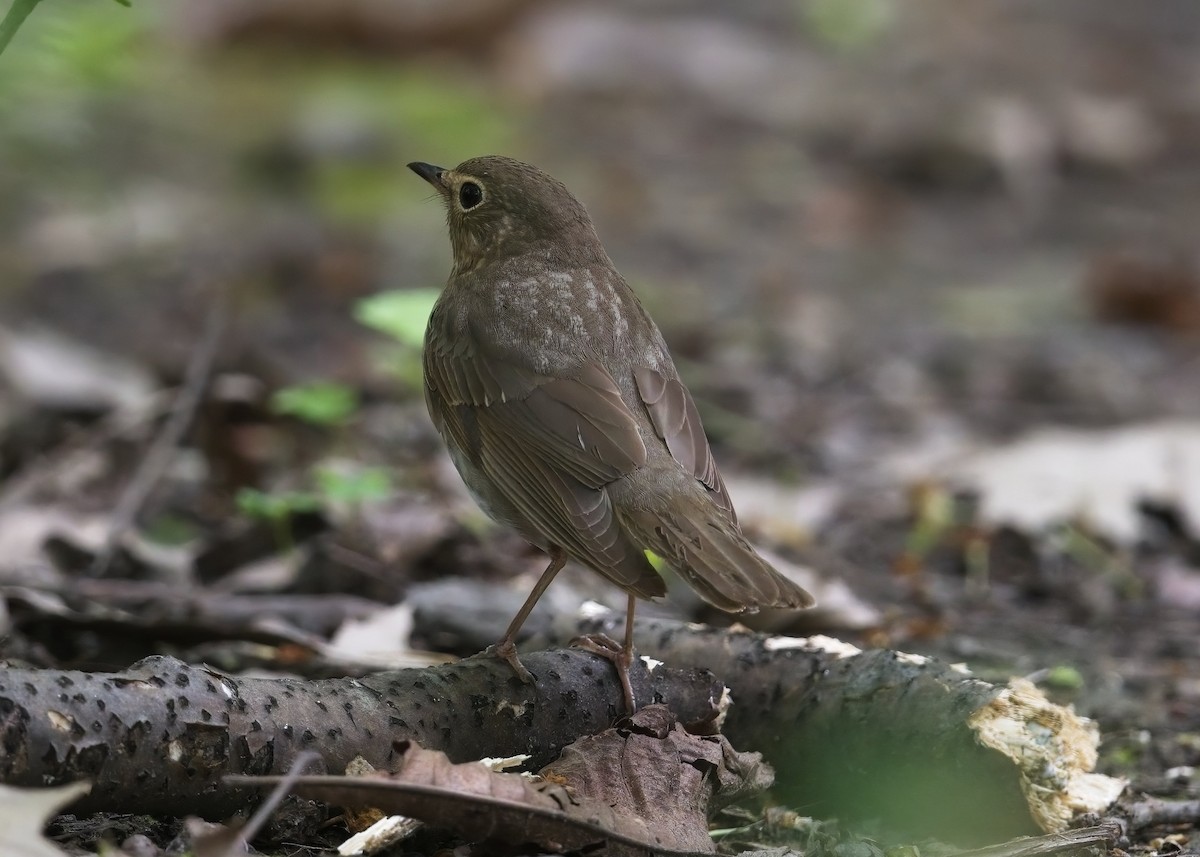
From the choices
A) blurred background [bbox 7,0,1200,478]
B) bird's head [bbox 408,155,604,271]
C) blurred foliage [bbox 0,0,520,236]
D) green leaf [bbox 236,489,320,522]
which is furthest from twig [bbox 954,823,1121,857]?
blurred foliage [bbox 0,0,520,236]

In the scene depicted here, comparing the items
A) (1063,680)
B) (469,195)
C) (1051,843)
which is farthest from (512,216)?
(1051,843)

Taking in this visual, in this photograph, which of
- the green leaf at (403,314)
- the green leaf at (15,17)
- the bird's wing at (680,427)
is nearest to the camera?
the green leaf at (15,17)

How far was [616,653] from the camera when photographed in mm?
3822

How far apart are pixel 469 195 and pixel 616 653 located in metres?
1.86

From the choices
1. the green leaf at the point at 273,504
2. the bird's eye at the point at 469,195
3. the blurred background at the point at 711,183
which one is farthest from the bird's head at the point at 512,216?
the green leaf at the point at 273,504

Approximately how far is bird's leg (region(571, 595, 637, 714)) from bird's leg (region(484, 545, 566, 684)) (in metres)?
0.15

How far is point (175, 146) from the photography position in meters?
14.9

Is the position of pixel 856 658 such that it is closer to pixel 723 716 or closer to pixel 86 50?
pixel 723 716

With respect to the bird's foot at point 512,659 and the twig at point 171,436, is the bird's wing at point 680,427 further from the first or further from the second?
the twig at point 171,436

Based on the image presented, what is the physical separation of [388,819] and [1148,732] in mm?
2504

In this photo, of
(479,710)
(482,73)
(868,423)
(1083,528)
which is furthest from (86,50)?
(482,73)

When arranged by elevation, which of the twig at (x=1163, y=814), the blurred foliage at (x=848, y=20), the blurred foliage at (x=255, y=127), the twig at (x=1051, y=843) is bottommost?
the twig at (x=1051, y=843)

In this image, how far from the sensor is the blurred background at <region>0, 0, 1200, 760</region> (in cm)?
615

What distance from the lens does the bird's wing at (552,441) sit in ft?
12.8
